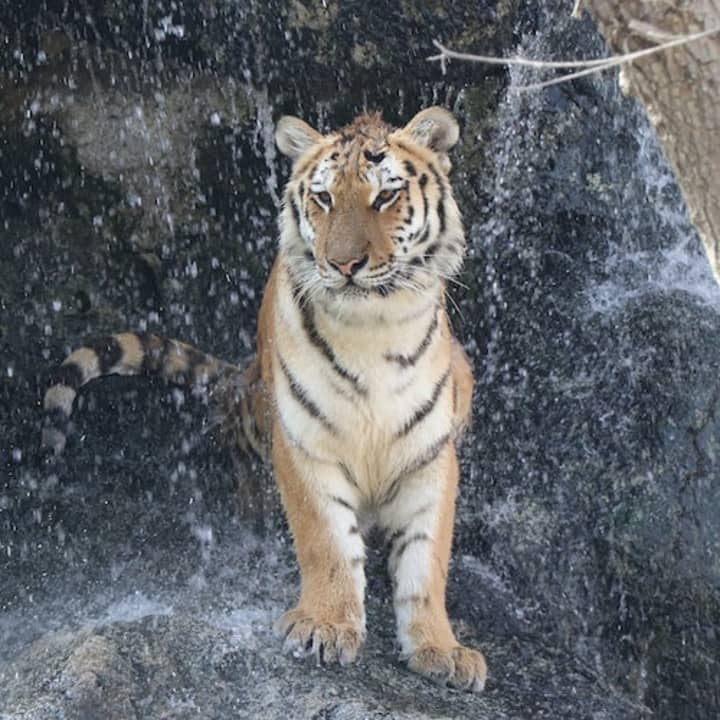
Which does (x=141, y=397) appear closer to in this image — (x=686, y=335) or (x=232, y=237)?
(x=232, y=237)

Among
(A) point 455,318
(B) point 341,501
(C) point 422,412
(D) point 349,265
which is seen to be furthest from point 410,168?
(A) point 455,318

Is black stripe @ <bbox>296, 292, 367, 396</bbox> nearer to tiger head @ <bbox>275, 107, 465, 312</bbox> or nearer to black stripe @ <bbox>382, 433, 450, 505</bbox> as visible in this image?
tiger head @ <bbox>275, 107, 465, 312</bbox>

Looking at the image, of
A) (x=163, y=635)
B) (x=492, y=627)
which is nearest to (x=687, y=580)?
(x=492, y=627)

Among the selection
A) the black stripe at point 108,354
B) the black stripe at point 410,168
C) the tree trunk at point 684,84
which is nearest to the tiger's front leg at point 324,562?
the black stripe at point 410,168

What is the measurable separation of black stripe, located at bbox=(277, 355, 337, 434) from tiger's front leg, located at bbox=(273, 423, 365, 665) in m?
0.11

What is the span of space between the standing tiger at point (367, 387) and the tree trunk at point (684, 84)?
5.32 feet

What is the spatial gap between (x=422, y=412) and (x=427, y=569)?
421 mm

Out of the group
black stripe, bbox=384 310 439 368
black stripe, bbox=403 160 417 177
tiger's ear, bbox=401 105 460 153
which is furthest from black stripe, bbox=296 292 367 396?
tiger's ear, bbox=401 105 460 153

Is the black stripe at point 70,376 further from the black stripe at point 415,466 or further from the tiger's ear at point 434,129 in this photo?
the tiger's ear at point 434,129

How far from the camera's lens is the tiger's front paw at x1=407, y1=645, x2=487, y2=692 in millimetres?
4008

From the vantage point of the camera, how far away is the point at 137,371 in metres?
5.30

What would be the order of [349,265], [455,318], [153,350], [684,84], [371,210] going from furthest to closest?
1. [455,318]
2. [153,350]
3. [371,210]
4. [349,265]
5. [684,84]

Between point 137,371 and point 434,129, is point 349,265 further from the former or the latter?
point 137,371

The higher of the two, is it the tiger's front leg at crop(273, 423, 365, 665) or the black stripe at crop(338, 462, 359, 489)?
the black stripe at crop(338, 462, 359, 489)
